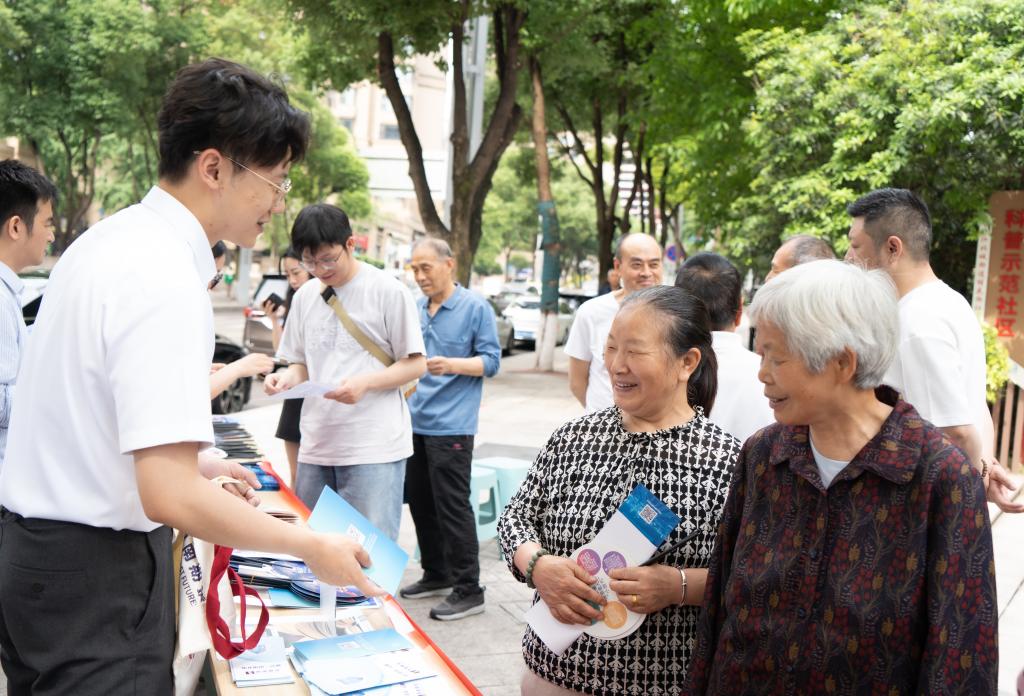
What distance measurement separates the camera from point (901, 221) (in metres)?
3.46

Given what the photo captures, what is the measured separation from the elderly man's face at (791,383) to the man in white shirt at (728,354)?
1026 mm

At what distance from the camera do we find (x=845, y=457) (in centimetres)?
188

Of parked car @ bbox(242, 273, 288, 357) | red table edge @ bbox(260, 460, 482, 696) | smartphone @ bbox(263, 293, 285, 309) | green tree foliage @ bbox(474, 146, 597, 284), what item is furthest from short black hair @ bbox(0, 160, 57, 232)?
green tree foliage @ bbox(474, 146, 597, 284)

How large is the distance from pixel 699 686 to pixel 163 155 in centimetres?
151

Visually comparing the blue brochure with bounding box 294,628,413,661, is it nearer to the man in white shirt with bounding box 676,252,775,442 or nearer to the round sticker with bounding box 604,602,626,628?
the round sticker with bounding box 604,602,626,628

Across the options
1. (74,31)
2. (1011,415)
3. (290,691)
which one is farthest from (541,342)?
(290,691)

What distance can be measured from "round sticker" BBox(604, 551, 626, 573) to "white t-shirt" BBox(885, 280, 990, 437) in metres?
1.50

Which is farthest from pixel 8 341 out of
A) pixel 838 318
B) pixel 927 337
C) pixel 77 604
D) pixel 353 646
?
pixel 927 337

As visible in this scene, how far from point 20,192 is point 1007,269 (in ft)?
29.7

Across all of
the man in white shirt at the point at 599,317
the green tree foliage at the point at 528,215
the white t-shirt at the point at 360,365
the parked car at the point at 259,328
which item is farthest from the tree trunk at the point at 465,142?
the green tree foliage at the point at 528,215

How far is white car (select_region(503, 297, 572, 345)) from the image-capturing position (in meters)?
25.0

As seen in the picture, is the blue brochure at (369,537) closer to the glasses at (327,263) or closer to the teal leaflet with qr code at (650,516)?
the teal leaflet with qr code at (650,516)

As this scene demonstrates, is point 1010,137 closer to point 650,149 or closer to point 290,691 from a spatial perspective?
point 290,691

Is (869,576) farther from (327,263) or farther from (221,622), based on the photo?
(327,263)
